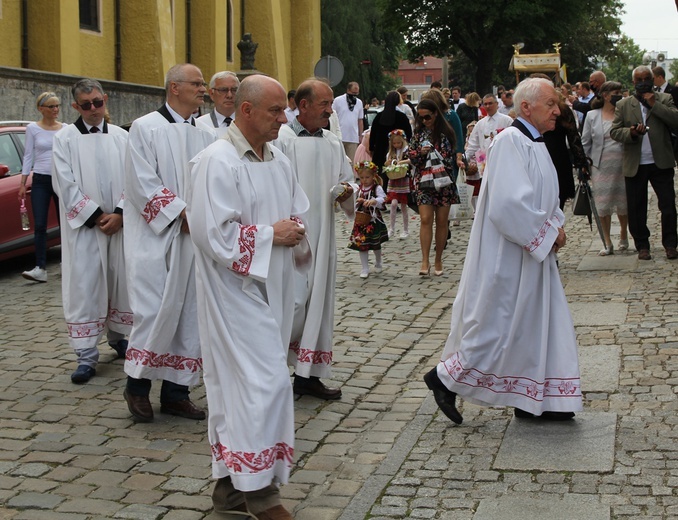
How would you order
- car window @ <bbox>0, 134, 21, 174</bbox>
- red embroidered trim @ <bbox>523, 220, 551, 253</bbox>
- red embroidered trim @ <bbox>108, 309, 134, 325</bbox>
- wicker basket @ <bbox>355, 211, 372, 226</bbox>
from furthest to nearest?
car window @ <bbox>0, 134, 21, 174</bbox> → wicker basket @ <bbox>355, 211, 372, 226</bbox> → red embroidered trim @ <bbox>108, 309, 134, 325</bbox> → red embroidered trim @ <bbox>523, 220, 551, 253</bbox>

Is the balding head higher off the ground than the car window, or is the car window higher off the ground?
the balding head

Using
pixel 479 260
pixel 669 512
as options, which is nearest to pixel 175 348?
pixel 479 260

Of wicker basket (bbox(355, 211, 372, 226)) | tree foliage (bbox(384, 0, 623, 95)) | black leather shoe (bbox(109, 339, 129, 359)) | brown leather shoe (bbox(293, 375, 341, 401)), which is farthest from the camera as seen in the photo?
tree foliage (bbox(384, 0, 623, 95))

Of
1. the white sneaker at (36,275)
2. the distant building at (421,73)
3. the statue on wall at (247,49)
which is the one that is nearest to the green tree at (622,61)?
the statue on wall at (247,49)

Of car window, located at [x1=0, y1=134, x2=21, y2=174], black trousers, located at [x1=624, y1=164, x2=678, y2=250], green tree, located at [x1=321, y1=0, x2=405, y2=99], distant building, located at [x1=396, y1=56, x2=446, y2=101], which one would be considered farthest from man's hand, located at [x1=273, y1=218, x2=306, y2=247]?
distant building, located at [x1=396, y1=56, x2=446, y2=101]

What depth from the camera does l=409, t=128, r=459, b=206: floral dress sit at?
11.9 m

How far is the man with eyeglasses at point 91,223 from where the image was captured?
7.79m

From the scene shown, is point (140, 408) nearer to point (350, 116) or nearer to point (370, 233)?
point (370, 233)

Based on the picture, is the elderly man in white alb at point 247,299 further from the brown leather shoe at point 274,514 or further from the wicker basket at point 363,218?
the wicker basket at point 363,218

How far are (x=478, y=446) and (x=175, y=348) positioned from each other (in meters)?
1.93

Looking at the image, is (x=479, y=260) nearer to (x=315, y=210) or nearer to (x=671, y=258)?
(x=315, y=210)

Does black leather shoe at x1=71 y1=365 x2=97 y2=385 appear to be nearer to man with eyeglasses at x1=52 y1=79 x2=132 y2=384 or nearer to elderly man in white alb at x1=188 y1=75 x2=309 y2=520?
man with eyeglasses at x1=52 y1=79 x2=132 y2=384

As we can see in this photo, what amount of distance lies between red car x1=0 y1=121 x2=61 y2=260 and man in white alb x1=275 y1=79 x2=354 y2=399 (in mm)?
6270

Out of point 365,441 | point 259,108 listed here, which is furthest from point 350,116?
point 259,108
